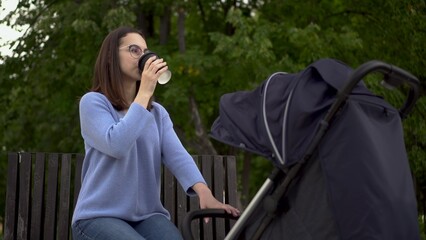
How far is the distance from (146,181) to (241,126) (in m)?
0.79

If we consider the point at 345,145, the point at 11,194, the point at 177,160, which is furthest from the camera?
the point at 11,194

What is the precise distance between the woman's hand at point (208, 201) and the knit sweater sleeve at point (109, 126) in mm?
518

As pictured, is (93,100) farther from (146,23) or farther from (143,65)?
(146,23)

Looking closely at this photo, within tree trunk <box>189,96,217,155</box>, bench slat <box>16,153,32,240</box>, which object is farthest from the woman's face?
tree trunk <box>189,96,217,155</box>

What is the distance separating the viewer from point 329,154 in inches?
126

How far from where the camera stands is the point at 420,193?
14445mm

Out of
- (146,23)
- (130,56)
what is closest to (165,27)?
(146,23)

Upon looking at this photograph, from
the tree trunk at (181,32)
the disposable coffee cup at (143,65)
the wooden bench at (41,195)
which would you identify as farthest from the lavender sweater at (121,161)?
the tree trunk at (181,32)

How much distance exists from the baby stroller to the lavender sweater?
1.65 feet

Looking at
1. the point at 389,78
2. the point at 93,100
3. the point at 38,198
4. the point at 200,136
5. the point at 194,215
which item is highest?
the point at 389,78

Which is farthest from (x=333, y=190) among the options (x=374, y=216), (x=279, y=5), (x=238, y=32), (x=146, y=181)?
(x=279, y=5)

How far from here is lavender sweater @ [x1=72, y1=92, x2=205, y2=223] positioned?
3776 millimetres

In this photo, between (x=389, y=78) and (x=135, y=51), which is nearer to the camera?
(x=389, y=78)

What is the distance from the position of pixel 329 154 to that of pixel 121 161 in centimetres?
118
